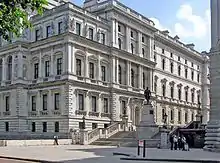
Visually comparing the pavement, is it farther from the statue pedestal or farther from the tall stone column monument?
the statue pedestal

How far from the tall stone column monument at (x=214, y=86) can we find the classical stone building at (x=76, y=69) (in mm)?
24870

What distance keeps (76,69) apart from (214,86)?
27491 millimetres

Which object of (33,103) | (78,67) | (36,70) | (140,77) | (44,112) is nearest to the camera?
(78,67)

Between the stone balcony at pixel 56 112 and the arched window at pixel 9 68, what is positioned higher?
the arched window at pixel 9 68

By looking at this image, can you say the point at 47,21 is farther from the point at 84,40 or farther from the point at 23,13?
the point at 23,13

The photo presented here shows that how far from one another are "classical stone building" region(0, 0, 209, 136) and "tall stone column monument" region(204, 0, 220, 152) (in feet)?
81.6

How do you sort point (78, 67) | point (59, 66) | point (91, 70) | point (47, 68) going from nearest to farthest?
point (59, 66), point (78, 67), point (47, 68), point (91, 70)

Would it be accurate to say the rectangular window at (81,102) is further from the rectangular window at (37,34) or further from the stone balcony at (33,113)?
the rectangular window at (37,34)

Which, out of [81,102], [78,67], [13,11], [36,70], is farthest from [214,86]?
[36,70]

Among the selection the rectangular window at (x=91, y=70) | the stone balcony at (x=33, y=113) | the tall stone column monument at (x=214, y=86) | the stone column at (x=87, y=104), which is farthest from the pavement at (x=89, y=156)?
the rectangular window at (x=91, y=70)

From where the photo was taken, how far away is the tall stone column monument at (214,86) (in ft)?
104

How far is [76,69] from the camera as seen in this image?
56875 mm

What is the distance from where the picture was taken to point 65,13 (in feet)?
184

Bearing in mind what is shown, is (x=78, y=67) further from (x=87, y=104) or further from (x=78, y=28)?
(x=78, y=28)
